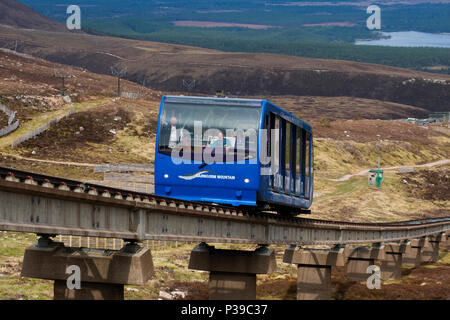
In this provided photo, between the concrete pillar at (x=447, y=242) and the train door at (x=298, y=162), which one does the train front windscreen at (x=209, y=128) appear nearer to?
the train door at (x=298, y=162)

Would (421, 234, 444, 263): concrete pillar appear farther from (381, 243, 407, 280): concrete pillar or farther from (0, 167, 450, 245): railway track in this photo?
(0, 167, 450, 245): railway track

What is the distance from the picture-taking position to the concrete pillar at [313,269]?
49781mm

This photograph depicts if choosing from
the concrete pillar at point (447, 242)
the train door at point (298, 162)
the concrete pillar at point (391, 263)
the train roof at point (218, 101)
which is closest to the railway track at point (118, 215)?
the train door at point (298, 162)

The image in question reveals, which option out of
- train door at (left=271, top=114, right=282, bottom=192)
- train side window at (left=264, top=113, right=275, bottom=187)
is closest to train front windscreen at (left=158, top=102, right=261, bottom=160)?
train side window at (left=264, top=113, right=275, bottom=187)

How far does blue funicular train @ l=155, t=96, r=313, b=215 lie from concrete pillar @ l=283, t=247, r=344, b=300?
1763cm

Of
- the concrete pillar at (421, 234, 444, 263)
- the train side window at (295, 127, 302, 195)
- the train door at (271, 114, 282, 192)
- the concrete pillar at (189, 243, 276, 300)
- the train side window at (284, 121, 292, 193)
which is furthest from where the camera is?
the concrete pillar at (421, 234, 444, 263)

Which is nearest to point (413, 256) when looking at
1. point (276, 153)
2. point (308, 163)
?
point (308, 163)

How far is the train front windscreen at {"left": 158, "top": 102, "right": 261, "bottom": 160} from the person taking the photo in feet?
105

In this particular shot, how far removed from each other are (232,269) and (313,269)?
42.7 feet

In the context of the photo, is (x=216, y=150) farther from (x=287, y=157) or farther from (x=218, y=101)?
(x=287, y=157)

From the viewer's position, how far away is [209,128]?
106ft

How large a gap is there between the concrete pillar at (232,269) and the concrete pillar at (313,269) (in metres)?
11.4

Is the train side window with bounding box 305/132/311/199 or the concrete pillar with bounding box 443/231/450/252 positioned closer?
the train side window with bounding box 305/132/311/199
